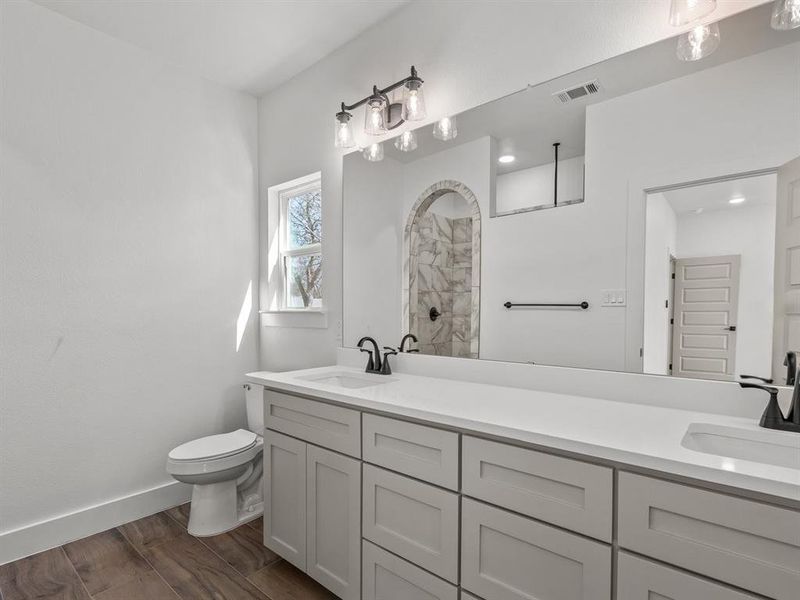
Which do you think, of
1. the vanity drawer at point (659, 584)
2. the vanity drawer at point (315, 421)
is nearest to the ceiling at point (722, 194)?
the vanity drawer at point (659, 584)

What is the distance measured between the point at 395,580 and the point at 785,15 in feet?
6.89

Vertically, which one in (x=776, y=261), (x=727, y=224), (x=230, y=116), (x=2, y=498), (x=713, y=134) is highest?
(x=230, y=116)

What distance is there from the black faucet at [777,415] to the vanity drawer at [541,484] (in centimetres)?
50

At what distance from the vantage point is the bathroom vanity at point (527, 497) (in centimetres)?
79

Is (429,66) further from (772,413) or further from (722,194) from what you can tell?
(772,413)

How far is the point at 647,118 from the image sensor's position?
52.7 inches

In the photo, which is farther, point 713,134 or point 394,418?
point 394,418

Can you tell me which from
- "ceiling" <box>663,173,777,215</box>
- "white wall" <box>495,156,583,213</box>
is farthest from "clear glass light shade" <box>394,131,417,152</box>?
"ceiling" <box>663,173,777,215</box>

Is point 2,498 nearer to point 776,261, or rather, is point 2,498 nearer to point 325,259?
point 325,259

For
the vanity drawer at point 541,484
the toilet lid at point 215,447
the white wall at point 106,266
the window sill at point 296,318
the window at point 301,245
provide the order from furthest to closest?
the window at point 301,245 < the window sill at point 296,318 < the toilet lid at point 215,447 < the white wall at point 106,266 < the vanity drawer at point 541,484

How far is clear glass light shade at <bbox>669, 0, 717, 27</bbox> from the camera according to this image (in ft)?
4.03

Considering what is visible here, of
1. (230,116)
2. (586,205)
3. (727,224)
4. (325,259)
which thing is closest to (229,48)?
(230,116)

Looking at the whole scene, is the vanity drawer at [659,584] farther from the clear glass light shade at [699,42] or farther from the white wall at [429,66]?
the white wall at [429,66]

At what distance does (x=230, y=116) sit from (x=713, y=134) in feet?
9.00
